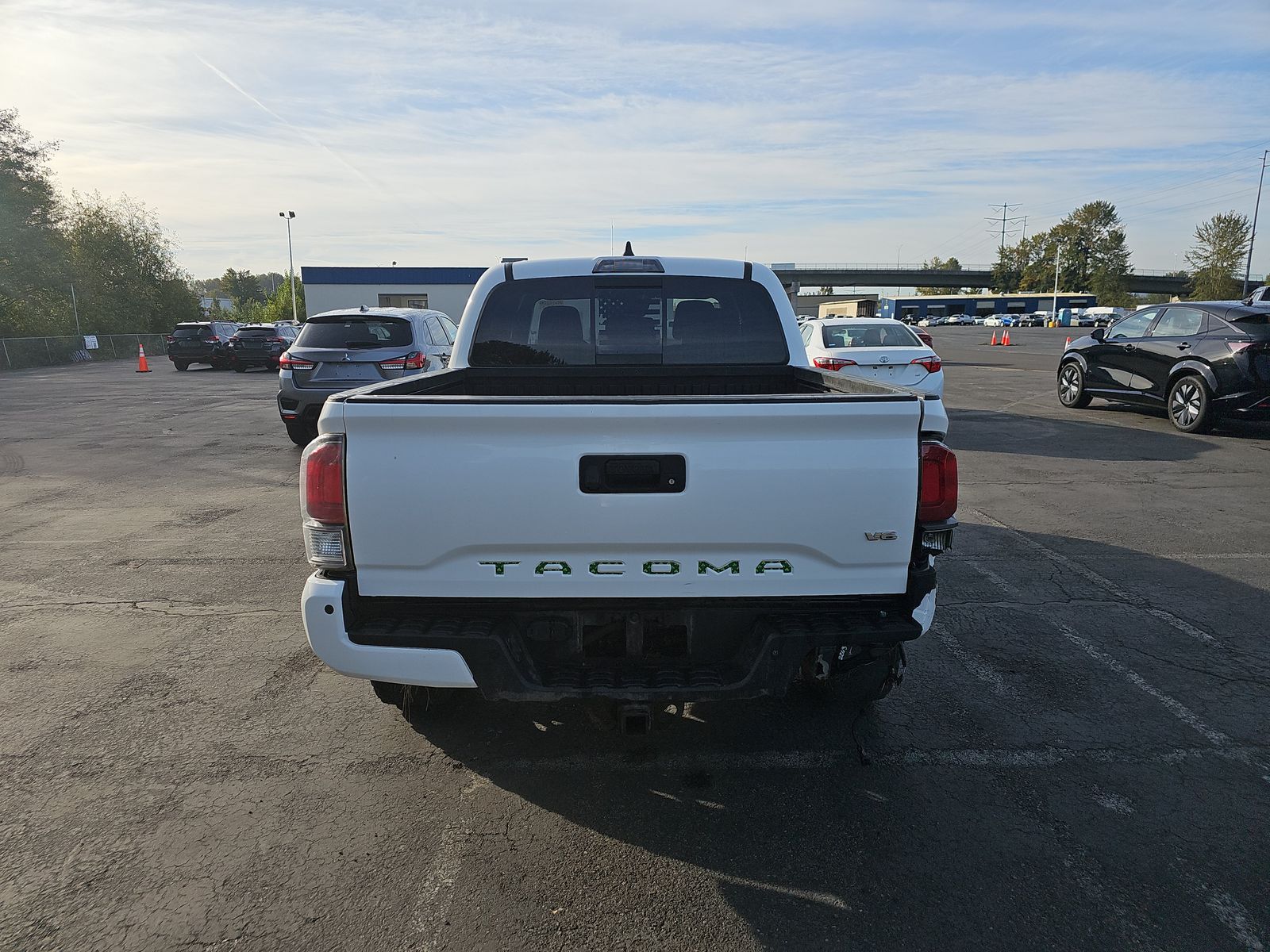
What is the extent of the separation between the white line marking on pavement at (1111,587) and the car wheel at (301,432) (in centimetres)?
864

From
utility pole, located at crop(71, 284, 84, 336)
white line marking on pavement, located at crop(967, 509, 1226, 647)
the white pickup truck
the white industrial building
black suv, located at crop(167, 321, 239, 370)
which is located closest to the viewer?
the white pickup truck

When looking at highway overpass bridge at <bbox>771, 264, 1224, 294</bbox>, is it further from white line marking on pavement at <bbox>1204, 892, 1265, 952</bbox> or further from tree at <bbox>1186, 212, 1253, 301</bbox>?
white line marking on pavement at <bbox>1204, 892, 1265, 952</bbox>

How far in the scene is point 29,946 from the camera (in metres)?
2.35

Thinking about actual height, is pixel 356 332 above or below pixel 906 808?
above

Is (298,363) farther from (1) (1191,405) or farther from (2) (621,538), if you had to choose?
(1) (1191,405)

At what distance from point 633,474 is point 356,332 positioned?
8.86 meters

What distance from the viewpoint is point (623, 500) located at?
2607 millimetres

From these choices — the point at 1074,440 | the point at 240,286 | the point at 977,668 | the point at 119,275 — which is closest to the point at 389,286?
the point at 119,275

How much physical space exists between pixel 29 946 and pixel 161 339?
51.0 m

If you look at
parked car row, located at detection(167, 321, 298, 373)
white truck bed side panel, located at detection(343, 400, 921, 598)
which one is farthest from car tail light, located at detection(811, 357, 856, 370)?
parked car row, located at detection(167, 321, 298, 373)

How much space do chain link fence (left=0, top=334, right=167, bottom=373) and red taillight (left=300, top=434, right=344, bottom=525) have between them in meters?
37.4

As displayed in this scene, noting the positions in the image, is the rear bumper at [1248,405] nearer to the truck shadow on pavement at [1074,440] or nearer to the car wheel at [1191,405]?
the car wheel at [1191,405]

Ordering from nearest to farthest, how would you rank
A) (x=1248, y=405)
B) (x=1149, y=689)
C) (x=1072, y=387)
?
(x=1149, y=689), (x=1248, y=405), (x=1072, y=387)

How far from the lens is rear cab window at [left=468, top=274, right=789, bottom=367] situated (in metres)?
4.24
